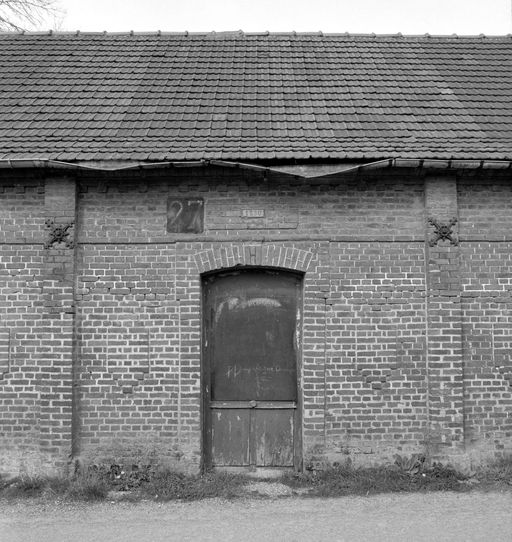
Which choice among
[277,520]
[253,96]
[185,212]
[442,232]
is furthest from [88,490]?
[253,96]

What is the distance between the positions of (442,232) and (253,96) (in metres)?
3.43

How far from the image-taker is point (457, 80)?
8.14 meters

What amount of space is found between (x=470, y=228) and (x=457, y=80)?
3.01m

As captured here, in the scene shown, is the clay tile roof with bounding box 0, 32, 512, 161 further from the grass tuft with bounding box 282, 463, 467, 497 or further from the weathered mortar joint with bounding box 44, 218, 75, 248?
the grass tuft with bounding box 282, 463, 467, 497

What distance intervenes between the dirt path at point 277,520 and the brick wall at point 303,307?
2.47ft

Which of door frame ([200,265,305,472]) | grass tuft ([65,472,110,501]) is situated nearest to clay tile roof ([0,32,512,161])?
door frame ([200,265,305,472])

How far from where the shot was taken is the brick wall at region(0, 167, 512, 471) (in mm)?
6293

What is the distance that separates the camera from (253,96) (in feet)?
25.0

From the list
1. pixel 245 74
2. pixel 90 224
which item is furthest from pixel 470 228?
pixel 90 224

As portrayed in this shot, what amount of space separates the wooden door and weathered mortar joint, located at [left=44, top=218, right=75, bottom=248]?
1810 mm

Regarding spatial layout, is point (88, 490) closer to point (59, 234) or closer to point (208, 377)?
point (208, 377)

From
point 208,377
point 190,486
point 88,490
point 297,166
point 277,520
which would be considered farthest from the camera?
point 208,377

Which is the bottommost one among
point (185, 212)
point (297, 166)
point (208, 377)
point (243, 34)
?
point (208, 377)

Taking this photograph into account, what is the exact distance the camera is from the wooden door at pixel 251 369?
6.52 m
